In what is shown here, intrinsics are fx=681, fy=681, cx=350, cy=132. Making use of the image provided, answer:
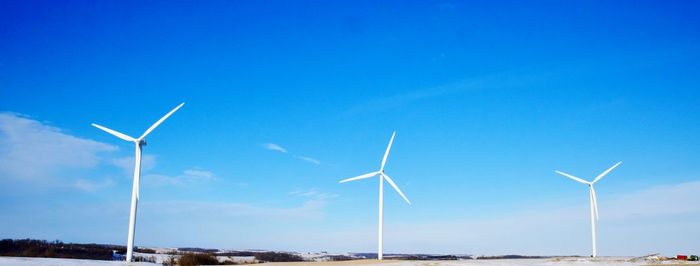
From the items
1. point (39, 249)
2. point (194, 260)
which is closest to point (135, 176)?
point (194, 260)

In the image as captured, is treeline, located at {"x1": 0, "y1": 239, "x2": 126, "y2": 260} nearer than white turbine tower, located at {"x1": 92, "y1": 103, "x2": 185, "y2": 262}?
No

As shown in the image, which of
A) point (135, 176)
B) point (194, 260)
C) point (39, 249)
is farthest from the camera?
point (39, 249)

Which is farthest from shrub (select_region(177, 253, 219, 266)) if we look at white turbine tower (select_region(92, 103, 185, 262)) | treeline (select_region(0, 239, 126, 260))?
treeline (select_region(0, 239, 126, 260))

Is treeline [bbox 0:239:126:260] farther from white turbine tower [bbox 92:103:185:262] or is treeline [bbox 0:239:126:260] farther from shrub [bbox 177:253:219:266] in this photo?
white turbine tower [bbox 92:103:185:262]

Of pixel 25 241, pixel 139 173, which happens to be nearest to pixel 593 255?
pixel 139 173

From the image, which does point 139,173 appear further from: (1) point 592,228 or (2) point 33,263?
(1) point 592,228

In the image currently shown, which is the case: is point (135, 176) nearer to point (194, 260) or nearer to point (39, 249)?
point (194, 260)

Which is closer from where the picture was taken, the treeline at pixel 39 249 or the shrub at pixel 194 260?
the shrub at pixel 194 260

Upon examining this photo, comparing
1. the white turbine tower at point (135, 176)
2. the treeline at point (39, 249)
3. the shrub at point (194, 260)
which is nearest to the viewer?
the white turbine tower at point (135, 176)

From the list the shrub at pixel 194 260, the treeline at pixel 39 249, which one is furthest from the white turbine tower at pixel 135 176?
the treeline at pixel 39 249

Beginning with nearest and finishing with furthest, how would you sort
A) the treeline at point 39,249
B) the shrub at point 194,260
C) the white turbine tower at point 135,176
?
the white turbine tower at point 135,176 < the shrub at point 194,260 < the treeline at point 39,249

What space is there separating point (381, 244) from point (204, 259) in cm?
1651

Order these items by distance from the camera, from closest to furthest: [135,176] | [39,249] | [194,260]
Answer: [135,176] < [194,260] < [39,249]

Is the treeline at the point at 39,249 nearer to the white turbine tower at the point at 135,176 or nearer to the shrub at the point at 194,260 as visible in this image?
the shrub at the point at 194,260
